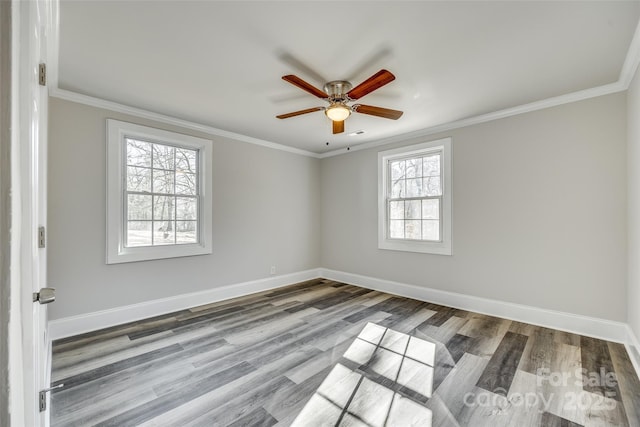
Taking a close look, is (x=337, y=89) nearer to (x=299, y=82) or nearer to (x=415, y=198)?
(x=299, y=82)

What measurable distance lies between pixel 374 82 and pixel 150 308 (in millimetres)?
3570

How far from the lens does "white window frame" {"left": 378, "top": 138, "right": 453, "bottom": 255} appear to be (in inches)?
156

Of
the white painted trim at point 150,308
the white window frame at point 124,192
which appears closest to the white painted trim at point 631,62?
the white window frame at point 124,192

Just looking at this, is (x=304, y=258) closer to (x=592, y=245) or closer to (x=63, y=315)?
(x=63, y=315)

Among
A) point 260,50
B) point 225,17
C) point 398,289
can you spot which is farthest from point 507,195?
point 225,17

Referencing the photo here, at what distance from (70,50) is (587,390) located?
4682mm

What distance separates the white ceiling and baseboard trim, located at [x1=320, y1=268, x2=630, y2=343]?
238 centimetres

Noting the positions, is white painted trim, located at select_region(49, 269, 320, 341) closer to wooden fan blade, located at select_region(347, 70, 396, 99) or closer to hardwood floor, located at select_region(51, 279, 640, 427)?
hardwood floor, located at select_region(51, 279, 640, 427)

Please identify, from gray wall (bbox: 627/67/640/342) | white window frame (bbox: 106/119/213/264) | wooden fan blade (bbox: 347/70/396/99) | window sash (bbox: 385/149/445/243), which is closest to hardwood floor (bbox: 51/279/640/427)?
gray wall (bbox: 627/67/640/342)

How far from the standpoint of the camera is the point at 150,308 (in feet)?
11.5

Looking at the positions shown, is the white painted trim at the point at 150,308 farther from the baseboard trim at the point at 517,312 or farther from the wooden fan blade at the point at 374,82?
the wooden fan blade at the point at 374,82

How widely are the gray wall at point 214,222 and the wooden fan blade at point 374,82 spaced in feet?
8.36

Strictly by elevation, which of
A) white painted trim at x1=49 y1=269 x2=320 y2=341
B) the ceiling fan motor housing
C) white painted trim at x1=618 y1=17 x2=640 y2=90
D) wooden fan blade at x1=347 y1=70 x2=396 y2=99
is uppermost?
white painted trim at x1=618 y1=17 x2=640 y2=90

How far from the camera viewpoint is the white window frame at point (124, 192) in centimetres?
322
